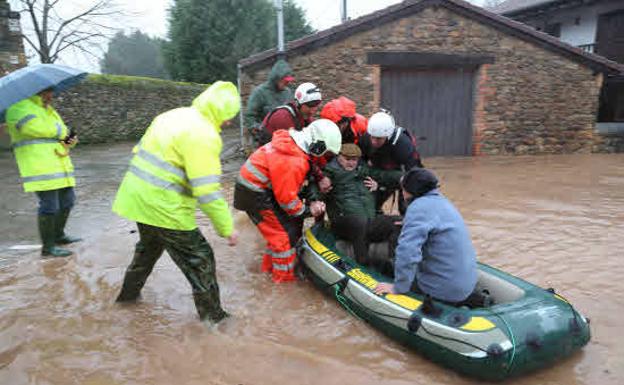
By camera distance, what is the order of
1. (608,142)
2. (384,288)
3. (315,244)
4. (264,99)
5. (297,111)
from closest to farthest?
(384,288)
(315,244)
(297,111)
(264,99)
(608,142)

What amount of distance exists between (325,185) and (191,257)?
1590mm

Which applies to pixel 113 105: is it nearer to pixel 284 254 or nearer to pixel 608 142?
pixel 284 254

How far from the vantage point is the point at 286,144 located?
409cm

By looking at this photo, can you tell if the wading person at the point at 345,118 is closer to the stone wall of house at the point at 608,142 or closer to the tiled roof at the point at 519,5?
the stone wall of house at the point at 608,142

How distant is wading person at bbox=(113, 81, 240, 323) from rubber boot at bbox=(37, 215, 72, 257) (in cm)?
197

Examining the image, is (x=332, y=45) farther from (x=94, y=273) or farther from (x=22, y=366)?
(x=22, y=366)

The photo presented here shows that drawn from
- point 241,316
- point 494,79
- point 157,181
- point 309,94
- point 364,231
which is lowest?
point 241,316

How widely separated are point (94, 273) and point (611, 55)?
17.4m

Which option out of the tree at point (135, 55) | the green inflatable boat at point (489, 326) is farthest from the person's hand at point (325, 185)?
the tree at point (135, 55)

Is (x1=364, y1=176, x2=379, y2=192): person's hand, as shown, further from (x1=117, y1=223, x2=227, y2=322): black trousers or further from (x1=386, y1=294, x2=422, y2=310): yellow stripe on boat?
(x1=117, y1=223, x2=227, y2=322): black trousers

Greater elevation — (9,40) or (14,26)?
(14,26)

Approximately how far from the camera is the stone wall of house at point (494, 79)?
10.8 metres

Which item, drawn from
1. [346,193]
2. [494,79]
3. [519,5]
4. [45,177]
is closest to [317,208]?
[346,193]

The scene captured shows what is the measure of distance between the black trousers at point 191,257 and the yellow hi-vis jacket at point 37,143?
5.65 ft
